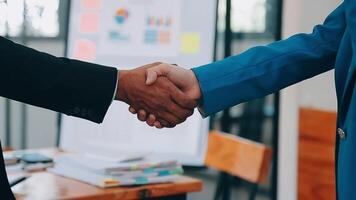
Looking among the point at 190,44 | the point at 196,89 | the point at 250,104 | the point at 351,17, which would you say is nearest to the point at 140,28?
the point at 190,44

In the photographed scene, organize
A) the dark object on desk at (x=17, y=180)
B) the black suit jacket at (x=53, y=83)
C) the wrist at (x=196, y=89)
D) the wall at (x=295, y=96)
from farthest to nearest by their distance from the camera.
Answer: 1. the wall at (x=295, y=96)
2. the dark object on desk at (x=17, y=180)
3. the wrist at (x=196, y=89)
4. the black suit jacket at (x=53, y=83)

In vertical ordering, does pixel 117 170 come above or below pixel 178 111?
below

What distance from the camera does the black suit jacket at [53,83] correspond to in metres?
1.24

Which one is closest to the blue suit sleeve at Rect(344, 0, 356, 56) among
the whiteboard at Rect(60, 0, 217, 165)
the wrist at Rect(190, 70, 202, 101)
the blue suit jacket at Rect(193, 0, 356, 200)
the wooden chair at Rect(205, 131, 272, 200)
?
the blue suit jacket at Rect(193, 0, 356, 200)

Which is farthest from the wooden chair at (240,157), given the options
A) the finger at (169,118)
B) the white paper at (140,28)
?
the finger at (169,118)

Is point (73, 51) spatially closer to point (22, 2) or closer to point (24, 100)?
point (22, 2)

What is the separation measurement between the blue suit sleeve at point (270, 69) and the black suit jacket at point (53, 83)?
247mm

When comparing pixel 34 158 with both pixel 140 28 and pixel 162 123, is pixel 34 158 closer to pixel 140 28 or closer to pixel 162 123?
pixel 162 123

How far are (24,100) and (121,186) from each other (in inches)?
17.1

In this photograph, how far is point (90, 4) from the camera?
2258 mm

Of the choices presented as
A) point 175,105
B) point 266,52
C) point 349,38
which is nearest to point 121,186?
point 175,105

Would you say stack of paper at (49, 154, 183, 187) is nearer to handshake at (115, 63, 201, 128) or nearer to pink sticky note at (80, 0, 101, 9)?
handshake at (115, 63, 201, 128)

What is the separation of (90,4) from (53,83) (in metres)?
1.03

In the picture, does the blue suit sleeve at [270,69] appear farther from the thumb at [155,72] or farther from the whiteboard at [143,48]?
the whiteboard at [143,48]
